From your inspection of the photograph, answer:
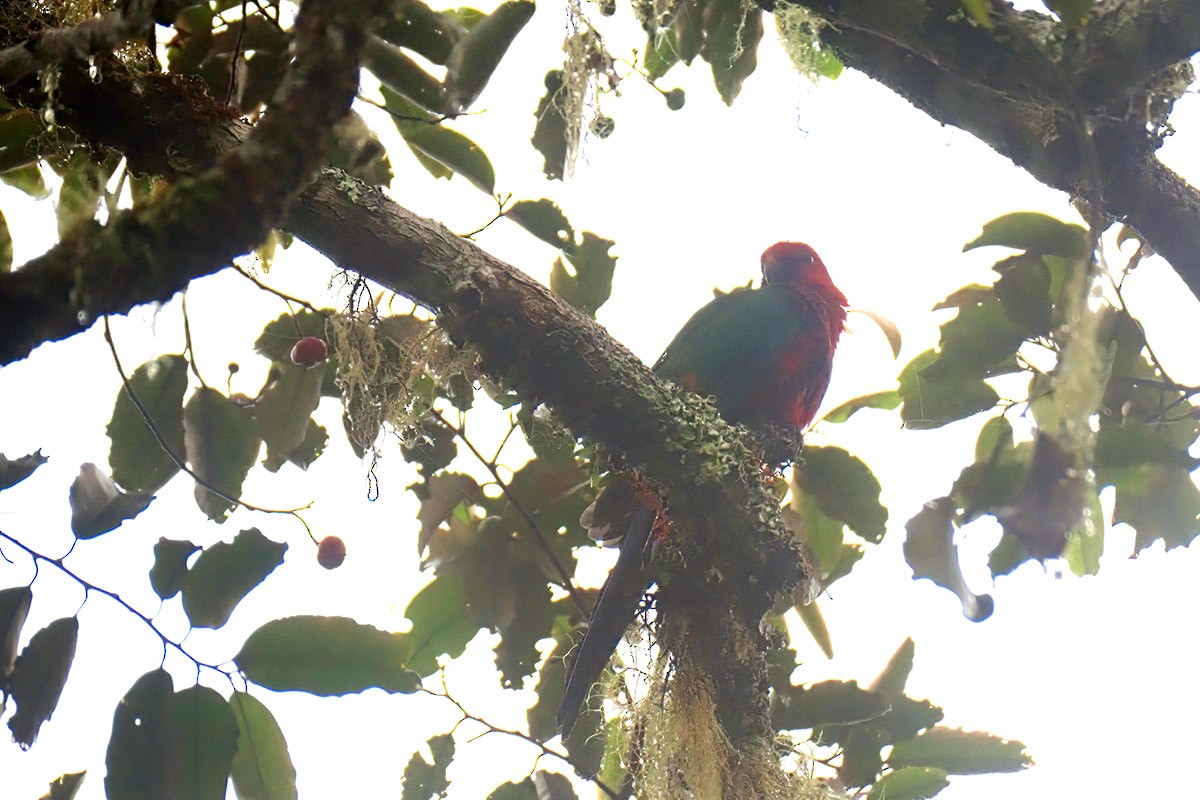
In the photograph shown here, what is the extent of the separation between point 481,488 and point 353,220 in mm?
749

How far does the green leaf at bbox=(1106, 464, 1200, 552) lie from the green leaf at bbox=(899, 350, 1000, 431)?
284 millimetres

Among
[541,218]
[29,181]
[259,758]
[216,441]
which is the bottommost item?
[259,758]

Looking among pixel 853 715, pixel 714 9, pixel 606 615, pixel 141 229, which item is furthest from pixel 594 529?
pixel 141 229

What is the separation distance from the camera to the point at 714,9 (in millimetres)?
1882

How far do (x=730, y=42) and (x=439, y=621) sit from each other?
136cm

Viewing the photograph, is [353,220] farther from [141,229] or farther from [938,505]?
[938,505]

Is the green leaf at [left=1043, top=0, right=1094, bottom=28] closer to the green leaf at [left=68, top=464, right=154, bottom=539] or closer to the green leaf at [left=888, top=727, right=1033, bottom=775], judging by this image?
the green leaf at [left=888, top=727, right=1033, bottom=775]

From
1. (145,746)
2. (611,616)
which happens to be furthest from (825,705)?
(145,746)

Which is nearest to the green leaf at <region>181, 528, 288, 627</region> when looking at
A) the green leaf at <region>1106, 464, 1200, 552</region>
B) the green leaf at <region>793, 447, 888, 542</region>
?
the green leaf at <region>793, 447, 888, 542</region>

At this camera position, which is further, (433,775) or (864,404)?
(864,404)

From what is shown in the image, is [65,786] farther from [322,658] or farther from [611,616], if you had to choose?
[611,616]

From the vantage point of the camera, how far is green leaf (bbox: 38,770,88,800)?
1817 mm

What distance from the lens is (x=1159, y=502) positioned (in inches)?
77.6

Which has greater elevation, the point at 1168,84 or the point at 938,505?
the point at 1168,84
